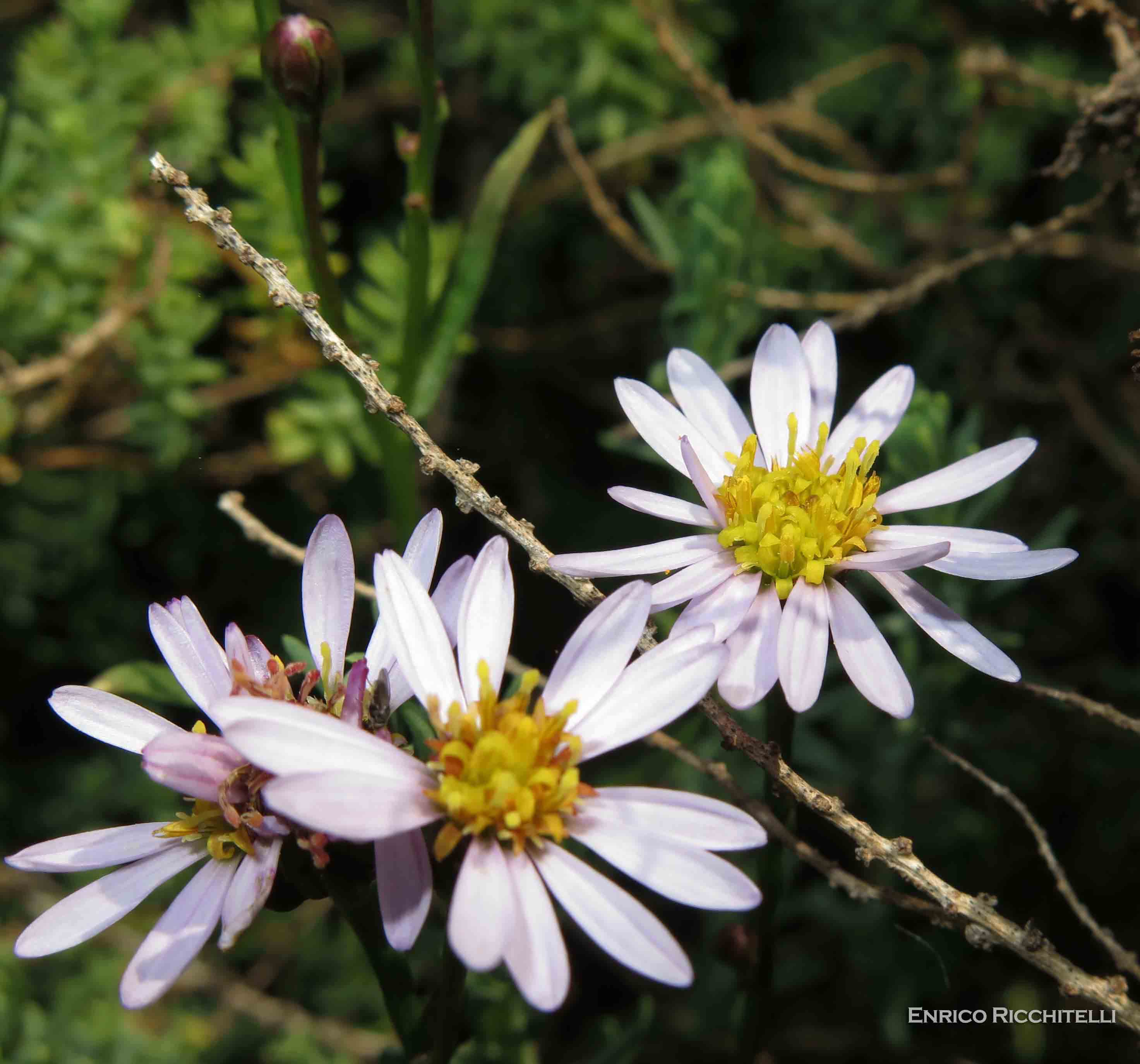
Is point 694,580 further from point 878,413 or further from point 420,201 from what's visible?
point 420,201

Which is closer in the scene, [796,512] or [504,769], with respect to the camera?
[504,769]

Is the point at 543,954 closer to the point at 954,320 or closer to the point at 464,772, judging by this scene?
the point at 464,772

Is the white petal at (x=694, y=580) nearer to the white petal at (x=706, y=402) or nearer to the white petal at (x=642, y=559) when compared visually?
the white petal at (x=642, y=559)

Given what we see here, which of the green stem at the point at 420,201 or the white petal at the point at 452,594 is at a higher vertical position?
the green stem at the point at 420,201

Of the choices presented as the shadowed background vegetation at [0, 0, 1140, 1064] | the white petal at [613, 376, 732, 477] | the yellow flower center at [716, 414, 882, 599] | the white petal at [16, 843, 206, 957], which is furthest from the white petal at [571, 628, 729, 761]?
the shadowed background vegetation at [0, 0, 1140, 1064]

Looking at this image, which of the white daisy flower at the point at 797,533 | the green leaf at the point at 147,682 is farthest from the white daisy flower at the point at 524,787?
the green leaf at the point at 147,682

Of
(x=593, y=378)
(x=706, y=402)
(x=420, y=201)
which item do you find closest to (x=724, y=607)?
(x=706, y=402)

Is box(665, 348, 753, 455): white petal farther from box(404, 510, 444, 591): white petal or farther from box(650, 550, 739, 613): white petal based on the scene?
box(404, 510, 444, 591): white petal
